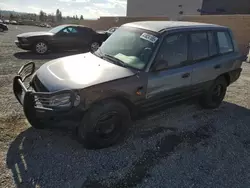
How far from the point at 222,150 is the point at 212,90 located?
1.63 metres

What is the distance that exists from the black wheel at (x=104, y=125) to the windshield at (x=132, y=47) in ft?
2.49

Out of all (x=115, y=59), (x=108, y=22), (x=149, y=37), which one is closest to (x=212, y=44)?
(x=149, y=37)

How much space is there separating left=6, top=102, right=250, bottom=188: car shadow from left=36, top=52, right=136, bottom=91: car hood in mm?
909

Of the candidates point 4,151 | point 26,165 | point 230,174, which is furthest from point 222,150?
point 4,151

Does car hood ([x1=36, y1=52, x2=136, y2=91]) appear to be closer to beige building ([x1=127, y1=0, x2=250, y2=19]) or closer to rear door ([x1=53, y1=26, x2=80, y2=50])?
rear door ([x1=53, y1=26, x2=80, y2=50])

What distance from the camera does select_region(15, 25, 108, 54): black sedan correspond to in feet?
32.0

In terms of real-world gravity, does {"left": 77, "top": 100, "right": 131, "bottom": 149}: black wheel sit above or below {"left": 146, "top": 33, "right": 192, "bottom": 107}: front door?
below

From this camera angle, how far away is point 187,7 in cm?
2681

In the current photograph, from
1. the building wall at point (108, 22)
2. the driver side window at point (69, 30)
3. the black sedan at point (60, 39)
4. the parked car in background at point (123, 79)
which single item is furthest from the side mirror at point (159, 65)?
the building wall at point (108, 22)

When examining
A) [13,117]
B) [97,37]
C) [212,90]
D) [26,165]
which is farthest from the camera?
[97,37]

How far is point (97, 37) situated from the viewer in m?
11.9

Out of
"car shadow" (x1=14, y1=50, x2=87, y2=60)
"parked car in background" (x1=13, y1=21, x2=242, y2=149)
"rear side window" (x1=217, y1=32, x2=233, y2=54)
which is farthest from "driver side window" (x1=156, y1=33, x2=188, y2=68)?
"car shadow" (x1=14, y1=50, x2=87, y2=60)

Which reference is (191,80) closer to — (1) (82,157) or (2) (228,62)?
(2) (228,62)

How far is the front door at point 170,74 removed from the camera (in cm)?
340
